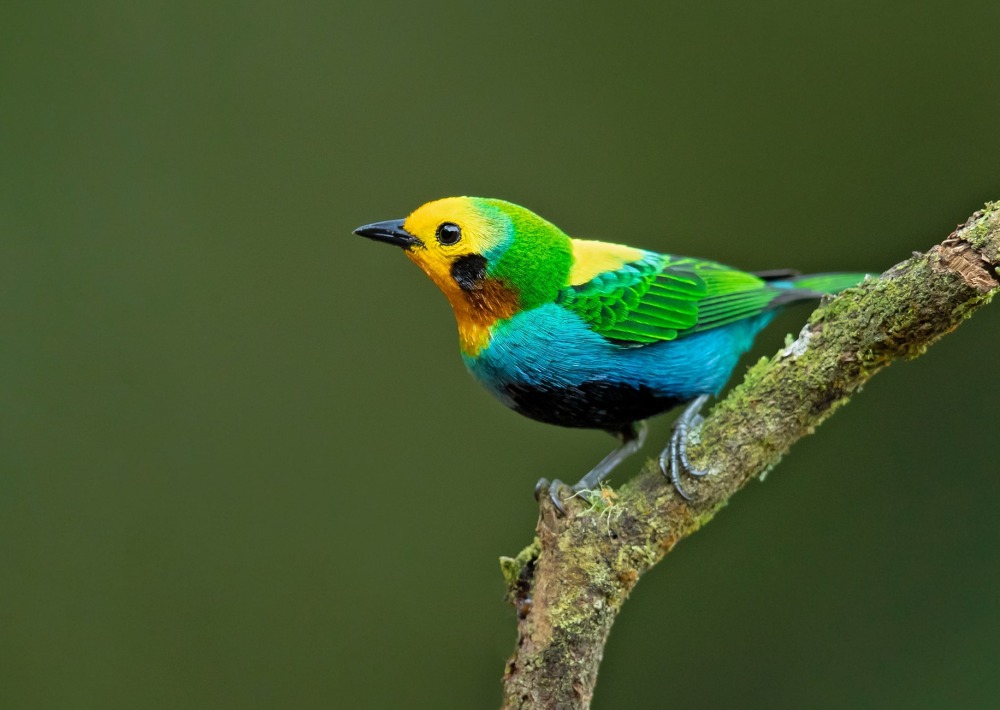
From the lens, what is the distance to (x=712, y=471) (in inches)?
130

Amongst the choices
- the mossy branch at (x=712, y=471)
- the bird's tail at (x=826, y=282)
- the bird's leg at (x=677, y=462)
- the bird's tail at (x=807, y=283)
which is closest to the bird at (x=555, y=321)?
the bird's leg at (x=677, y=462)

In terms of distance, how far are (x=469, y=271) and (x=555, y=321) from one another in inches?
14.7

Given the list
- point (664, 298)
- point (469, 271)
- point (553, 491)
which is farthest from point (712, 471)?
point (469, 271)

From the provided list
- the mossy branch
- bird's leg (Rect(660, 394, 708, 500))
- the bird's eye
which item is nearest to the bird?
the bird's eye

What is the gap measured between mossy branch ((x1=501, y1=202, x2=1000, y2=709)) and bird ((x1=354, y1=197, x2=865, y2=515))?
0.79 feet

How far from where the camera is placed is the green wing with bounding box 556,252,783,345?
3768 millimetres

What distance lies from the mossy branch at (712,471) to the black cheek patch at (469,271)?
89 cm

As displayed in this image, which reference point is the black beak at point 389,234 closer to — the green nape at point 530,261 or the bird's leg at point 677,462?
the green nape at point 530,261

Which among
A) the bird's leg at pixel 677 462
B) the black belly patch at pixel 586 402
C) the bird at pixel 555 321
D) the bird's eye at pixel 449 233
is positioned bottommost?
the bird's leg at pixel 677 462

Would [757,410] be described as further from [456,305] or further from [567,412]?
[456,305]

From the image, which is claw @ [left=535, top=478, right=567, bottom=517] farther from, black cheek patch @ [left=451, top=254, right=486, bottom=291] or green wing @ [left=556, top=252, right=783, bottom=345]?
black cheek patch @ [left=451, top=254, right=486, bottom=291]

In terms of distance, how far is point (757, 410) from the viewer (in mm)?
3273

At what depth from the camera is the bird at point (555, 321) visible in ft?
12.0

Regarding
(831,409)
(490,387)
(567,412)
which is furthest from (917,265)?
(490,387)
